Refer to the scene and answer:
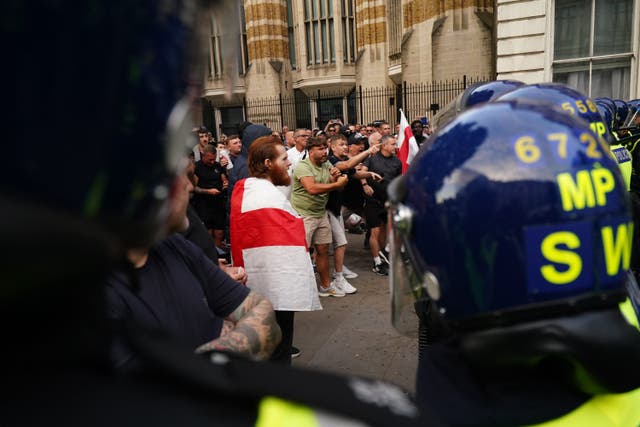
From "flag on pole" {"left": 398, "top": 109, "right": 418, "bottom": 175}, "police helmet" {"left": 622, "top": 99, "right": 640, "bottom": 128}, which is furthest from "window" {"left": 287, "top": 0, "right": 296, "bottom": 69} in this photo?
"flag on pole" {"left": 398, "top": 109, "right": 418, "bottom": 175}

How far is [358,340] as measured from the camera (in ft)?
13.9

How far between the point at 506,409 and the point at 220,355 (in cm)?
58

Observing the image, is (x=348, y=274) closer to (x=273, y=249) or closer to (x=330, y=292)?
(x=330, y=292)

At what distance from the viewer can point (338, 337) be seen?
4.32m

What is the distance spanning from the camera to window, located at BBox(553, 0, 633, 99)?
10.1 meters

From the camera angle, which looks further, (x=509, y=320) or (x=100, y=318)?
(x=509, y=320)

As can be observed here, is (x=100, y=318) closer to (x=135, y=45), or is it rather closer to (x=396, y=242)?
(x=135, y=45)

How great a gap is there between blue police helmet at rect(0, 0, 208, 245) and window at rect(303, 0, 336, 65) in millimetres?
26078

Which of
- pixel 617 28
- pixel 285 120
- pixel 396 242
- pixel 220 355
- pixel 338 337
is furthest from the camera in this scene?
pixel 285 120

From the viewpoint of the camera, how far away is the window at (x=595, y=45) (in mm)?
10055

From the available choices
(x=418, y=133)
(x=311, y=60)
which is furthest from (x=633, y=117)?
(x=311, y=60)

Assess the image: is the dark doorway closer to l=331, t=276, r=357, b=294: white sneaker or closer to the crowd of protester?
the crowd of protester

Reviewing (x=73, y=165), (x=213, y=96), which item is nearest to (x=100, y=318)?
(x=73, y=165)

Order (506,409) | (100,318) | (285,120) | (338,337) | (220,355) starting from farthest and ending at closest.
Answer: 1. (285,120)
2. (338,337)
3. (506,409)
4. (220,355)
5. (100,318)
